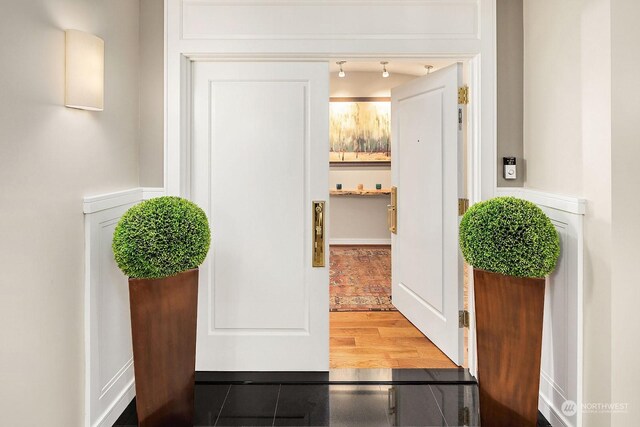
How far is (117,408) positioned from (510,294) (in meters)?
2.12

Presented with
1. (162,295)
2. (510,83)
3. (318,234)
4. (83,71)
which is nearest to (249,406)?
(162,295)

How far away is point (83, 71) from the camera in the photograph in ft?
6.31

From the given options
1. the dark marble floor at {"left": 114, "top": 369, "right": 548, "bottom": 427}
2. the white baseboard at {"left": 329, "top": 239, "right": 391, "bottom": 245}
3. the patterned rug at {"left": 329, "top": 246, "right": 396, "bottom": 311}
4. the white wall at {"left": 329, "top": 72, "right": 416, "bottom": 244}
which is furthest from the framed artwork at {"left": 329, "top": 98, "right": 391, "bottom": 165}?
the dark marble floor at {"left": 114, "top": 369, "right": 548, "bottom": 427}

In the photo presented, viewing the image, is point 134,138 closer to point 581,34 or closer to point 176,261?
point 176,261

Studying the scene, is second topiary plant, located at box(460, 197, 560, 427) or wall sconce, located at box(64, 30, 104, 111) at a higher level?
wall sconce, located at box(64, 30, 104, 111)

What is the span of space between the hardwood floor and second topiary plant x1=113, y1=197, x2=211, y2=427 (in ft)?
3.73

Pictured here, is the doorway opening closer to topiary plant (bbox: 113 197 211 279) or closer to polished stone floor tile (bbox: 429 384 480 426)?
polished stone floor tile (bbox: 429 384 480 426)

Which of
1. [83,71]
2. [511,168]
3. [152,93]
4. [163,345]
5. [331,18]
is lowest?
[163,345]

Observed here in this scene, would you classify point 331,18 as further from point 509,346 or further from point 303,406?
point 303,406

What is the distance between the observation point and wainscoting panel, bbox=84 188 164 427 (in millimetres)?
2061

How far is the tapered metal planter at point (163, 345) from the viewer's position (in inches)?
80.0

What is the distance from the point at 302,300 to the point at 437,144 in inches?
55.7

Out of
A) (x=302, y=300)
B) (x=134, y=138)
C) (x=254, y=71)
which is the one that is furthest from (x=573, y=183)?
(x=134, y=138)

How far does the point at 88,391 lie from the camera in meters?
2.06
